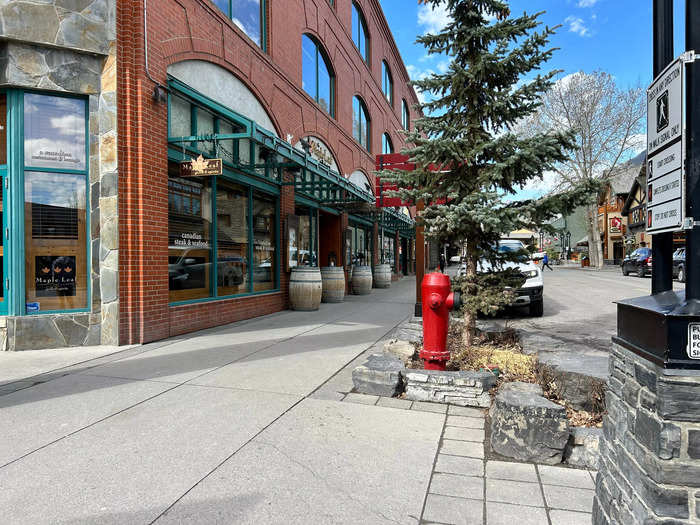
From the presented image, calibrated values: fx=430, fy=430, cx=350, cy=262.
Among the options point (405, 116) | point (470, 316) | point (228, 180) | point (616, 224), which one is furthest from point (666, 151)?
point (616, 224)

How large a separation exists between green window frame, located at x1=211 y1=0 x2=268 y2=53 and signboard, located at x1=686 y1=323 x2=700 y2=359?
9.00 metres


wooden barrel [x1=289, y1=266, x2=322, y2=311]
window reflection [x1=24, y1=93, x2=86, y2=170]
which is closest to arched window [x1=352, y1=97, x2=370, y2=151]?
wooden barrel [x1=289, y1=266, x2=322, y2=311]

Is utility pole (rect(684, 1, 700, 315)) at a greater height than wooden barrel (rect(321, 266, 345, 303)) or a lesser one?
greater

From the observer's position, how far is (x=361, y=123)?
18281 millimetres

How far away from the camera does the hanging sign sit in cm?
633

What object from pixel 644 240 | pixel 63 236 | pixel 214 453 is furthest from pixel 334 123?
pixel 644 240

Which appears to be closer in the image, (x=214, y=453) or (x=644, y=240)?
(x=214, y=453)

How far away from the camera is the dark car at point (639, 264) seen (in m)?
21.6

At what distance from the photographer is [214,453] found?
2840mm

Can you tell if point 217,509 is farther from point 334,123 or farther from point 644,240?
point 644,240

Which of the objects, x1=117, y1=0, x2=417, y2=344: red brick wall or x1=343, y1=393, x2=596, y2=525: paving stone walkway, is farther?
x1=117, y1=0, x2=417, y2=344: red brick wall

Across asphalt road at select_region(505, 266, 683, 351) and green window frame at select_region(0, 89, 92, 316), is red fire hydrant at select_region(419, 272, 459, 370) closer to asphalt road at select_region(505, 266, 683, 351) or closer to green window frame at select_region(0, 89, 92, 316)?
asphalt road at select_region(505, 266, 683, 351)

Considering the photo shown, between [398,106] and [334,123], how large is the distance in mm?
12668

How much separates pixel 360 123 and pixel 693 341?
17.7 meters
